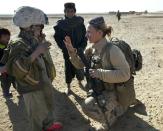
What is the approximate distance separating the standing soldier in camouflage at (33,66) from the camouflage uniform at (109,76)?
22.5 inches

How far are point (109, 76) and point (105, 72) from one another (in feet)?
0.27

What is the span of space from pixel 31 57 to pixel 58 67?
256 inches

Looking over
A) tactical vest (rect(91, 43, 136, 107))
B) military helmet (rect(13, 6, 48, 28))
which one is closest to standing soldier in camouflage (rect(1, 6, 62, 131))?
military helmet (rect(13, 6, 48, 28))

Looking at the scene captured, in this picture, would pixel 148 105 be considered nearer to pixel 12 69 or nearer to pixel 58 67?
pixel 12 69

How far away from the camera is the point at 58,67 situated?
1177 cm

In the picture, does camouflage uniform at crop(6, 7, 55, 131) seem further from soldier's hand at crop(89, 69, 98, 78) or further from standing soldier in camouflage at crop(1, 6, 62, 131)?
soldier's hand at crop(89, 69, 98, 78)

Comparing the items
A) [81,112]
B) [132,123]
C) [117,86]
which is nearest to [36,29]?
[117,86]

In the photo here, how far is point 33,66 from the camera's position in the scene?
18.0 ft

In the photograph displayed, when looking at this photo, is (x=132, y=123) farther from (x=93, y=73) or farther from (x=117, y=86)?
(x=93, y=73)

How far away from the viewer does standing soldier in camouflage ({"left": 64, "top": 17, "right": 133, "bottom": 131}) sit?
18.0 ft

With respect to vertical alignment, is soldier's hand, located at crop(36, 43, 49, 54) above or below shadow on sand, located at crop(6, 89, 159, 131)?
above

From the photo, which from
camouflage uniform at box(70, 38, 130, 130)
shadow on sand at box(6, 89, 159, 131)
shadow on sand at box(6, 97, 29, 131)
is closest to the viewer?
camouflage uniform at box(70, 38, 130, 130)

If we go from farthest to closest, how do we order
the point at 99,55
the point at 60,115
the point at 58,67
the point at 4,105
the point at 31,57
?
1. the point at 58,67
2. the point at 4,105
3. the point at 60,115
4. the point at 99,55
5. the point at 31,57

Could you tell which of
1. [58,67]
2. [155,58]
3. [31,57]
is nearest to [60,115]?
[31,57]
